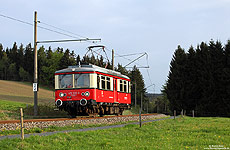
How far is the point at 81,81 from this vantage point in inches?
944

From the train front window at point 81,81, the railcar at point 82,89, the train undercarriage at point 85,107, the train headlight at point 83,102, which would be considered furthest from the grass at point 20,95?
the train headlight at point 83,102

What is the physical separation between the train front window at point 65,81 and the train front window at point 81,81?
1.19 ft

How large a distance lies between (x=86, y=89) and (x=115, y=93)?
14.9 feet

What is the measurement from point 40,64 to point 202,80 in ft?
248

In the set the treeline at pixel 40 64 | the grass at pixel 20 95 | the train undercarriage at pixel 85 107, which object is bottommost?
the train undercarriage at pixel 85 107

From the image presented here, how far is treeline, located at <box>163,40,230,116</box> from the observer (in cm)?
5069

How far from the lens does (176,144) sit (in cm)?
1092

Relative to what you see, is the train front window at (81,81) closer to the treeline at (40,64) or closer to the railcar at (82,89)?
the railcar at (82,89)

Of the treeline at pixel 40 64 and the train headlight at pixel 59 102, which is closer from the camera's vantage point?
the train headlight at pixel 59 102

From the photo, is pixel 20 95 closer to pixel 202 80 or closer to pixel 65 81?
pixel 202 80

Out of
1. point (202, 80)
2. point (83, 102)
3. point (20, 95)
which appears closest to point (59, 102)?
point (83, 102)

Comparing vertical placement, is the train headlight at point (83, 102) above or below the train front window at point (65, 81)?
below

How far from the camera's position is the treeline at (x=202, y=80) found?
166 ft

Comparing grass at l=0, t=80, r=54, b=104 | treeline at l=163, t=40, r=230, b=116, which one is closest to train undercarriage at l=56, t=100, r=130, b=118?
grass at l=0, t=80, r=54, b=104
